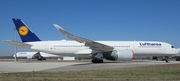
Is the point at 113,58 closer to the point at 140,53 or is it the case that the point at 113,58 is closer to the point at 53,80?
the point at 140,53

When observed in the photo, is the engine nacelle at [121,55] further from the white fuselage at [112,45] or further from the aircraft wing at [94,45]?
the white fuselage at [112,45]

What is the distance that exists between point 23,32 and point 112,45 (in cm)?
1327

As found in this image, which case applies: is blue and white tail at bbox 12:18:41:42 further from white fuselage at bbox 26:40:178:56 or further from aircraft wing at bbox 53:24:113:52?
aircraft wing at bbox 53:24:113:52

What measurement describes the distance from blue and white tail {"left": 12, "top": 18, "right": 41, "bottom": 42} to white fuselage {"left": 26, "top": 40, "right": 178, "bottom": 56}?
3.07ft

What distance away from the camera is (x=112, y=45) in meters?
30.4

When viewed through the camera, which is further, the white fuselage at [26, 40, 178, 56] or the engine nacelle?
the white fuselage at [26, 40, 178, 56]

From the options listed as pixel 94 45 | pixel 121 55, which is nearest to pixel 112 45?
pixel 121 55

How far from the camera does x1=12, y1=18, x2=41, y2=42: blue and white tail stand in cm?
3114

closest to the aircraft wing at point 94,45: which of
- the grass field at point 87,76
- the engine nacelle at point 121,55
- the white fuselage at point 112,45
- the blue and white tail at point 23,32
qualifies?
the engine nacelle at point 121,55

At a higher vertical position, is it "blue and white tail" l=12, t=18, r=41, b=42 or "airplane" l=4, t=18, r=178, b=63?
"blue and white tail" l=12, t=18, r=41, b=42

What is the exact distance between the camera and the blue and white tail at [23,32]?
3114cm

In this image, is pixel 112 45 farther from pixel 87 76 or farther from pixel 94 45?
pixel 87 76

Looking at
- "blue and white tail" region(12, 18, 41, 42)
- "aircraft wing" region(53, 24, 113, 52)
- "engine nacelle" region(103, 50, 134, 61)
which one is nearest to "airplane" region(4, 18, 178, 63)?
"blue and white tail" region(12, 18, 41, 42)

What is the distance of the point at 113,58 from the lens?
26.5 meters
